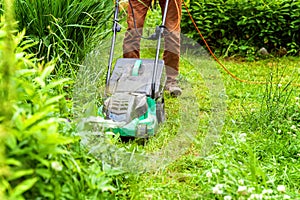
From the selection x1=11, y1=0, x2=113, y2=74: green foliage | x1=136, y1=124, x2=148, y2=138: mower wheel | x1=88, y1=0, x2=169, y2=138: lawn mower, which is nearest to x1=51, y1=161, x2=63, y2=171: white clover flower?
x1=88, y1=0, x2=169, y2=138: lawn mower

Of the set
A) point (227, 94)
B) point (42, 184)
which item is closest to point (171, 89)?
point (227, 94)

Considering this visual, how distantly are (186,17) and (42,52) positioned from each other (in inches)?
88.9

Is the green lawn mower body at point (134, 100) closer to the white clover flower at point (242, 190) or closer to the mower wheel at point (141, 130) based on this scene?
the mower wheel at point (141, 130)

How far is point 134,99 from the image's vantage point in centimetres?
297

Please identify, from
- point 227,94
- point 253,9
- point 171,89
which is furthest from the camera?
point 253,9

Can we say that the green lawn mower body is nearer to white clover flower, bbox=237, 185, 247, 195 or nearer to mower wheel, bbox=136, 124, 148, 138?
mower wheel, bbox=136, 124, 148, 138

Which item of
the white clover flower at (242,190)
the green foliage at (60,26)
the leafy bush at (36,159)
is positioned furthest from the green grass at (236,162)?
the green foliage at (60,26)

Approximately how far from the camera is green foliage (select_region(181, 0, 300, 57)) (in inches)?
207

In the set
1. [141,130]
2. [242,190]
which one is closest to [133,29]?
[141,130]

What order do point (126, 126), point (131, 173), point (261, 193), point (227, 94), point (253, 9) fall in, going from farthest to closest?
point (253, 9) < point (227, 94) < point (126, 126) < point (131, 173) < point (261, 193)

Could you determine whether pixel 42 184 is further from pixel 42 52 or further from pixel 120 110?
pixel 42 52

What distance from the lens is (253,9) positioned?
532 cm

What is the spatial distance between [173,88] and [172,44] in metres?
0.32

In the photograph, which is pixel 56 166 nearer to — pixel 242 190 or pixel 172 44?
pixel 242 190
